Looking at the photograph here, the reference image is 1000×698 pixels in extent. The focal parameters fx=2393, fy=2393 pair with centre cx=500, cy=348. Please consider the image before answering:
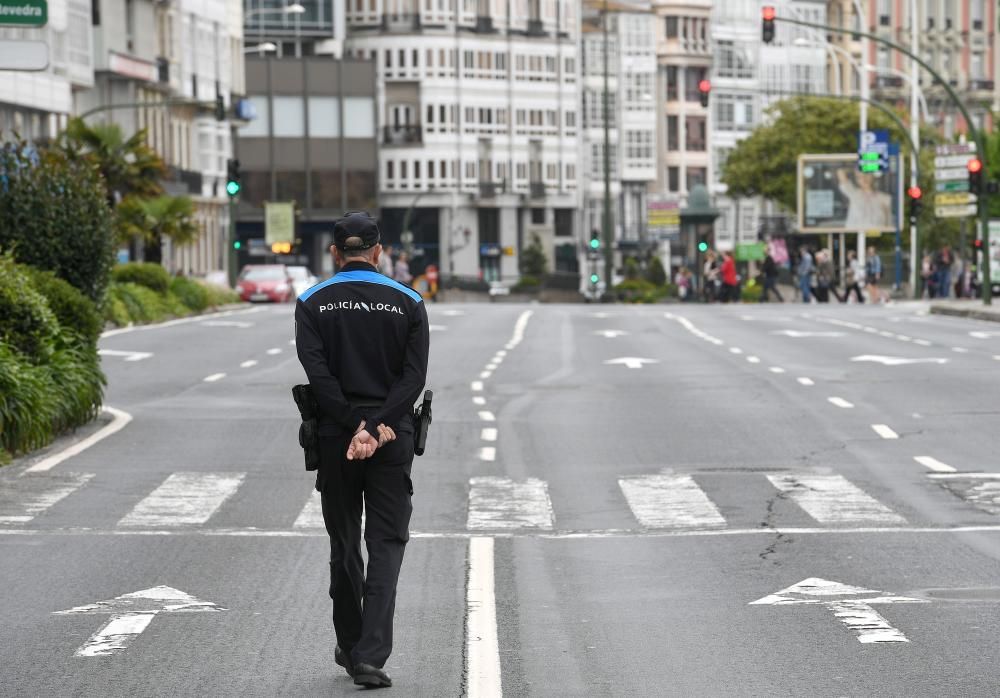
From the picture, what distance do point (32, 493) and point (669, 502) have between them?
14.7ft

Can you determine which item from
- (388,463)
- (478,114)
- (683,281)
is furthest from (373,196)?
(388,463)

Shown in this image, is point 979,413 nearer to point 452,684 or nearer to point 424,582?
point 424,582

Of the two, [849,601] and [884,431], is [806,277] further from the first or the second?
[849,601]

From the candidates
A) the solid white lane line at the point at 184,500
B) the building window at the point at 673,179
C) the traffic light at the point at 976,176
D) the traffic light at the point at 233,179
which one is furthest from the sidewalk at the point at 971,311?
the building window at the point at 673,179

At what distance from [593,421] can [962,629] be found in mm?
12629

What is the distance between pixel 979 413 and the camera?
23.2 m

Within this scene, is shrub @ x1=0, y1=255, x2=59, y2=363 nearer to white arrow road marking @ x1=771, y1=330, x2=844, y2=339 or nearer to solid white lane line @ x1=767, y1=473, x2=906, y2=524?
solid white lane line @ x1=767, y1=473, x2=906, y2=524

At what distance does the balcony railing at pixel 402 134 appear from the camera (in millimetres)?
125750

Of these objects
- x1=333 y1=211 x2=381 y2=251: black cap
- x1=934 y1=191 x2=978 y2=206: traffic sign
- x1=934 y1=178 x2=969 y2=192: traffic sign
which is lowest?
x1=333 y1=211 x2=381 y2=251: black cap

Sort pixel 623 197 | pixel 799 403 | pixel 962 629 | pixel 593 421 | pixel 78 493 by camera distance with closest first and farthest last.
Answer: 1. pixel 962 629
2. pixel 78 493
3. pixel 593 421
4. pixel 799 403
5. pixel 623 197

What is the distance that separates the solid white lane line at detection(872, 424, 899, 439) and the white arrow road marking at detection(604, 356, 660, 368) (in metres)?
9.59

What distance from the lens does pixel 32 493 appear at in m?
16.8

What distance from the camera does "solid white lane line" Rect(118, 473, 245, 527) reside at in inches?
602

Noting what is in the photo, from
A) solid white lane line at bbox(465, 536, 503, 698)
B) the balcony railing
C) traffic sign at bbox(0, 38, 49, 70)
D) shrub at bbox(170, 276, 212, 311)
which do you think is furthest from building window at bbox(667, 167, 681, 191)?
solid white lane line at bbox(465, 536, 503, 698)
